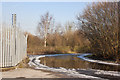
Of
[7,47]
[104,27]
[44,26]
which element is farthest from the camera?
[44,26]

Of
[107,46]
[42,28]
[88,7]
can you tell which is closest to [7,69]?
[107,46]

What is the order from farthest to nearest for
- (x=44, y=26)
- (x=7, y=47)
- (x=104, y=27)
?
1. (x=44, y=26)
2. (x=104, y=27)
3. (x=7, y=47)

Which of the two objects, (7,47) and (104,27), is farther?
(104,27)

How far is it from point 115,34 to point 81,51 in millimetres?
18974

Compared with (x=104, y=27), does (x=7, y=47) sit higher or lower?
lower

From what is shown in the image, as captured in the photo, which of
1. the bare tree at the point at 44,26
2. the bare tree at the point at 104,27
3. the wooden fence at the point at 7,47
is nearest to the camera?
the wooden fence at the point at 7,47

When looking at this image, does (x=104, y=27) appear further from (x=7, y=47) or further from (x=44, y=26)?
(x=44, y=26)

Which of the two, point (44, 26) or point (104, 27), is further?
point (44, 26)

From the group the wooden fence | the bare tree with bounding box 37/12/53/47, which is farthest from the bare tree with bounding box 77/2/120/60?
the bare tree with bounding box 37/12/53/47

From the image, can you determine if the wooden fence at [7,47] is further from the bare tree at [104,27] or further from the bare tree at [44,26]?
the bare tree at [44,26]

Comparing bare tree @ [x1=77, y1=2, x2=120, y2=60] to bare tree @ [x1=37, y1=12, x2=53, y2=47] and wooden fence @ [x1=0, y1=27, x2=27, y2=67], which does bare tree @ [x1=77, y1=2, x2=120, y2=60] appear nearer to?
wooden fence @ [x1=0, y1=27, x2=27, y2=67]

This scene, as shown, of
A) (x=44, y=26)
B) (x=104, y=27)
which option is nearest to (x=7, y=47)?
(x=104, y=27)

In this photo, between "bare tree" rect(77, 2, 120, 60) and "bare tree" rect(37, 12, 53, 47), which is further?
"bare tree" rect(37, 12, 53, 47)

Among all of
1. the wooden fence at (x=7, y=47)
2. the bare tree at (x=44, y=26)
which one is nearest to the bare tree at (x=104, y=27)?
the wooden fence at (x=7, y=47)
